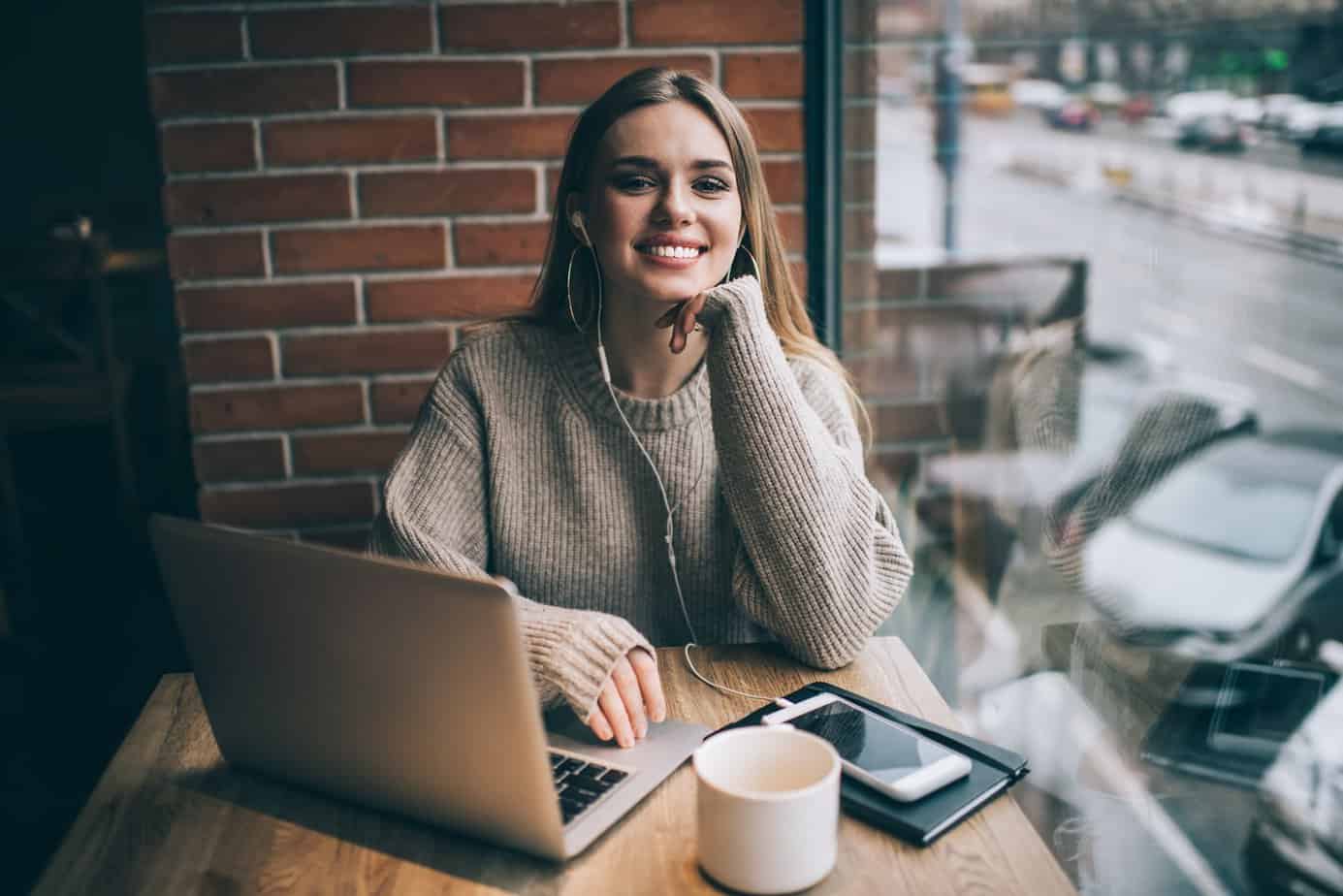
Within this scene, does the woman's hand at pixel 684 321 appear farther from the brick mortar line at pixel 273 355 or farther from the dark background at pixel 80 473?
the dark background at pixel 80 473

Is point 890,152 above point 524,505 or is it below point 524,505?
above

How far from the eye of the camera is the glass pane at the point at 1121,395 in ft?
3.89

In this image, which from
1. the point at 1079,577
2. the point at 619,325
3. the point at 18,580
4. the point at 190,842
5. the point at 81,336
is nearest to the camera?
the point at 190,842

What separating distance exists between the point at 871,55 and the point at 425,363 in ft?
3.11

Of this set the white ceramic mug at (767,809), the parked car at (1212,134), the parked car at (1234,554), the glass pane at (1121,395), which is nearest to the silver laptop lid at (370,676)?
the white ceramic mug at (767,809)

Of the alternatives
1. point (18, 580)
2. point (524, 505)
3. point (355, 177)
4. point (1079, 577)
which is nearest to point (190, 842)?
point (524, 505)

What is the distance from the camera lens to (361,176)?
1898 mm

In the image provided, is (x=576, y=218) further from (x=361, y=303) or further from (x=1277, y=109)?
(x=1277, y=109)

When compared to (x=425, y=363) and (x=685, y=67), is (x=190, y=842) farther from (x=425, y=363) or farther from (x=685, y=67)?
(x=685, y=67)

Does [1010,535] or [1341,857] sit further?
[1010,535]

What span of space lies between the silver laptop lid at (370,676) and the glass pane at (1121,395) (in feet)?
1.78

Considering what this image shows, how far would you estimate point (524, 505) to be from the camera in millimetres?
1451

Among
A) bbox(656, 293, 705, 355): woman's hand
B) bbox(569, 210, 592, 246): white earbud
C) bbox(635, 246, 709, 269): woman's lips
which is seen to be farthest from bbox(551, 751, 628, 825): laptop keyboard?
bbox(569, 210, 592, 246): white earbud

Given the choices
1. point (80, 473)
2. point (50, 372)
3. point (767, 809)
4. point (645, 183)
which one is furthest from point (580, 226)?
point (80, 473)
